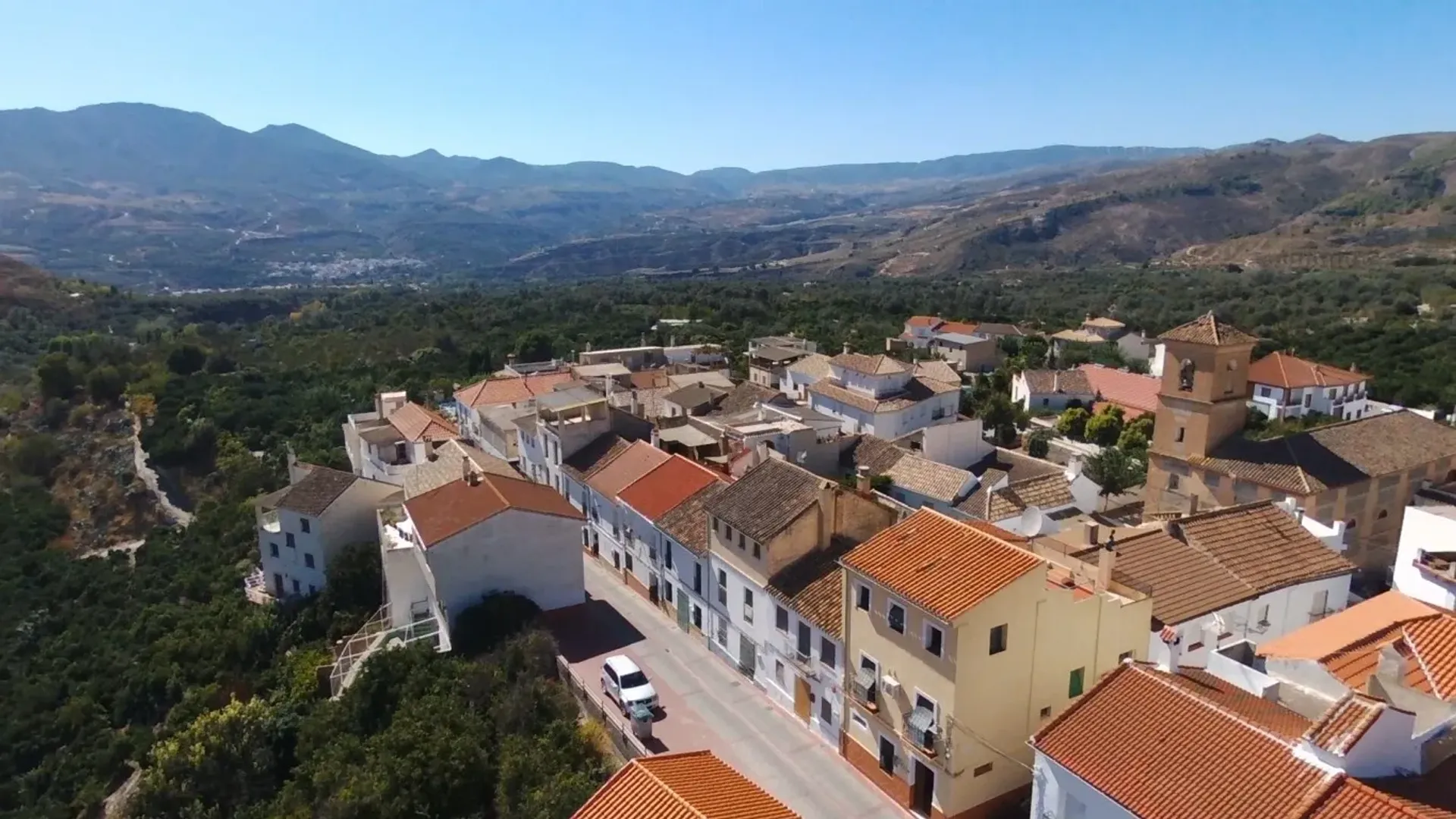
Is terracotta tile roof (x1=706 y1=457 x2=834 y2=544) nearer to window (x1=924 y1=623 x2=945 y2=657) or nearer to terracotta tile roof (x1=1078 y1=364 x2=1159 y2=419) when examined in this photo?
window (x1=924 y1=623 x2=945 y2=657)

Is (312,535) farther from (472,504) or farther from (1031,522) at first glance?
(1031,522)

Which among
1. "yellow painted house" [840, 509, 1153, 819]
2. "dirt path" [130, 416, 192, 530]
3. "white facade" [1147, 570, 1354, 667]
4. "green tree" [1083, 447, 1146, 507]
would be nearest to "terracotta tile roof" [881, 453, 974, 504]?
"green tree" [1083, 447, 1146, 507]

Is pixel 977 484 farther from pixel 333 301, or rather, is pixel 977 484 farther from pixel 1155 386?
pixel 333 301

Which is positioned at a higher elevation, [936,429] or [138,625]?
[936,429]

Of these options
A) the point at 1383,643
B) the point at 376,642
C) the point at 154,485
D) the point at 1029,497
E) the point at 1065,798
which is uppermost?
the point at 1383,643

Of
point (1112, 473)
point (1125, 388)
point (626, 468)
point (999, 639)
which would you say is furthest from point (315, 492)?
point (1125, 388)

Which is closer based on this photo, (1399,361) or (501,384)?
(501,384)

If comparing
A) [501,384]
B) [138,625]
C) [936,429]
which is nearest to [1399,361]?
[936,429]
